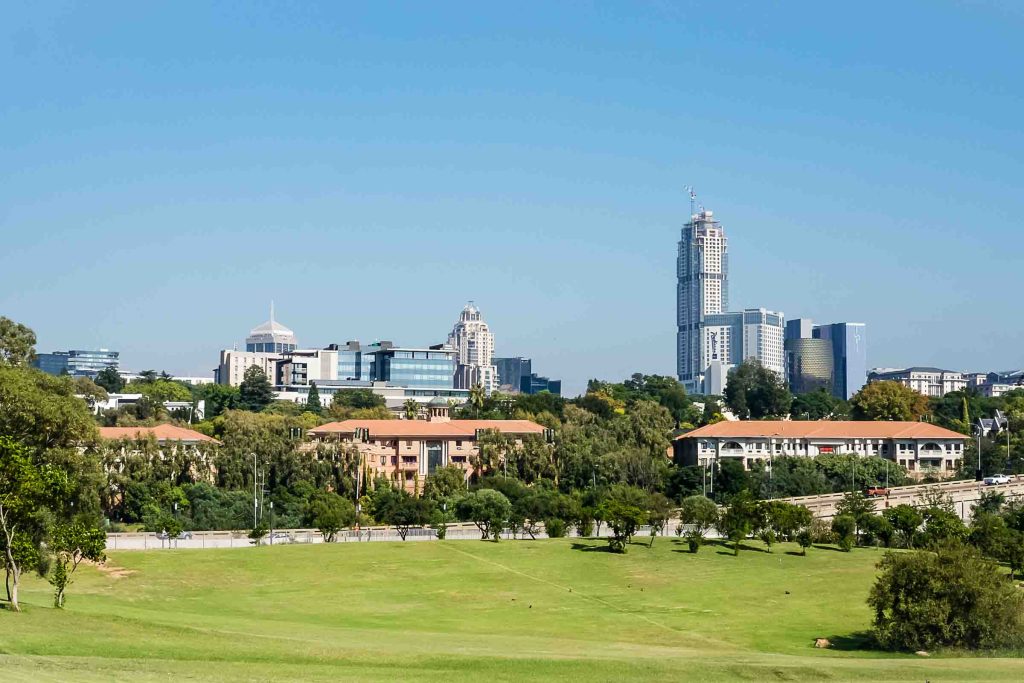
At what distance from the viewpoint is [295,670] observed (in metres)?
40.8

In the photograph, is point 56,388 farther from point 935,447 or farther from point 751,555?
point 935,447

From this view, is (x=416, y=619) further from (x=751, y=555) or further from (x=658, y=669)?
(x=751, y=555)

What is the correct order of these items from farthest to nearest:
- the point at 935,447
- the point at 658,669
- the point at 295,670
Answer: the point at 935,447
the point at 658,669
the point at 295,670

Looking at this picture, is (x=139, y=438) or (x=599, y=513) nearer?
(x=599, y=513)

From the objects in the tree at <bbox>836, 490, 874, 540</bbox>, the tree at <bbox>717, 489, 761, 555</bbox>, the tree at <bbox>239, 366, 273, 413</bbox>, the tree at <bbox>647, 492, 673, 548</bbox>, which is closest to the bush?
the tree at <bbox>647, 492, 673, 548</bbox>

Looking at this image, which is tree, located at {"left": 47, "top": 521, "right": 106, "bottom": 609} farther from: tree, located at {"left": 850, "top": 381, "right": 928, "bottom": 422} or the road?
tree, located at {"left": 850, "top": 381, "right": 928, "bottom": 422}

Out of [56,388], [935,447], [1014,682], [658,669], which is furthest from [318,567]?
[935,447]

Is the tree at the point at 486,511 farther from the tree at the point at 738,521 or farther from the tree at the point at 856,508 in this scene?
the tree at the point at 856,508

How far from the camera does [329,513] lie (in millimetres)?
91000

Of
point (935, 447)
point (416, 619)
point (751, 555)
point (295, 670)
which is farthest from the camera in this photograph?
point (935, 447)

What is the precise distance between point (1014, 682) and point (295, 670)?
22354 mm

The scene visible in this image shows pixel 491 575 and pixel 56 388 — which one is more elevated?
pixel 56 388

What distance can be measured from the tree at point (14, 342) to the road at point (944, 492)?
5619 cm

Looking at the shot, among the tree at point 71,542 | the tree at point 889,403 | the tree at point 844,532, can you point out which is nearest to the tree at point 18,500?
the tree at point 71,542
